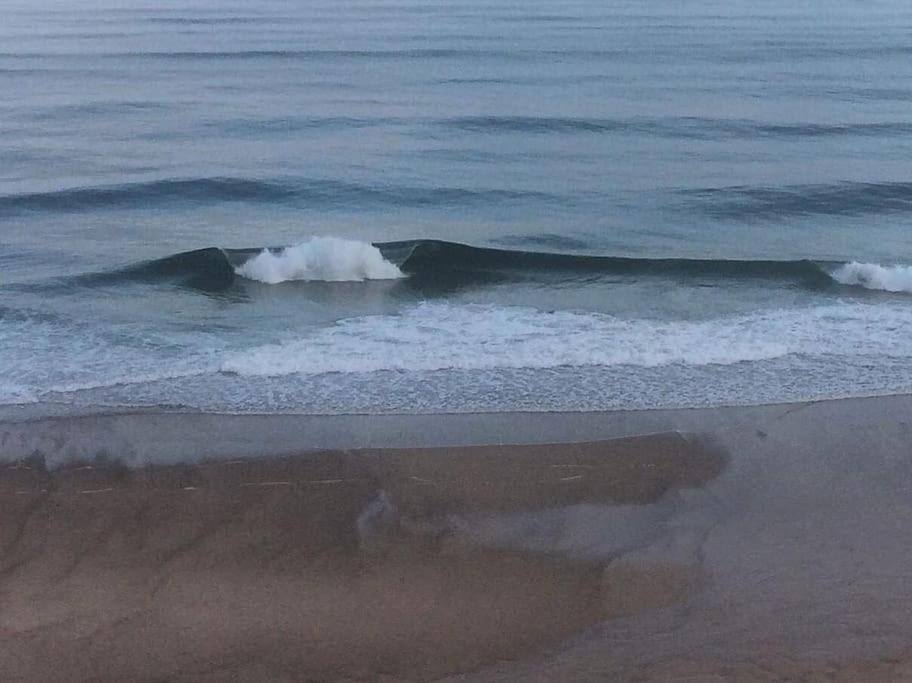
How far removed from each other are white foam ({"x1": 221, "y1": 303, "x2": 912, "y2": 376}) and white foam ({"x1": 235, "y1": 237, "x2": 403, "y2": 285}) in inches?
61.4

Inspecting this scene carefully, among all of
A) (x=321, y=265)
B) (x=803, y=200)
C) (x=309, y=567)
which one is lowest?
(x=309, y=567)

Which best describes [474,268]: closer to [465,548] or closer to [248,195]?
[248,195]

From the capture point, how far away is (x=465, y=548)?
22.2 feet

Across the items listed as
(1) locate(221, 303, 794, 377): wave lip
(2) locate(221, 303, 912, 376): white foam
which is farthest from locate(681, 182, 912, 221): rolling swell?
(1) locate(221, 303, 794, 377): wave lip

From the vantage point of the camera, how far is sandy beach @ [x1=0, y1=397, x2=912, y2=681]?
5707 mm

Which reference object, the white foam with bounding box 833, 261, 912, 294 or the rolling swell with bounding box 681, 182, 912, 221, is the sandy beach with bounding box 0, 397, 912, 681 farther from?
the rolling swell with bounding box 681, 182, 912, 221

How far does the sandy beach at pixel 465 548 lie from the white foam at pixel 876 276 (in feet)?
13.6

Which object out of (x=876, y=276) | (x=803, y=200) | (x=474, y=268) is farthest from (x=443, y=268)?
(x=803, y=200)

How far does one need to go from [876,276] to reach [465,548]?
8.04 m

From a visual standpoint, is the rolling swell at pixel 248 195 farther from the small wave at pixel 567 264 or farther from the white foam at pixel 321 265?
the white foam at pixel 321 265

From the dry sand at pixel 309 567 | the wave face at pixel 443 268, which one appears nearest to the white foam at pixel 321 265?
the wave face at pixel 443 268

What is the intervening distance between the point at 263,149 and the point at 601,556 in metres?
14.9

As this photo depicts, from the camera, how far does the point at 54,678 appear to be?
5.50 meters

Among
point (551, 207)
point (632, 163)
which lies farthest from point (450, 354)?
point (632, 163)
